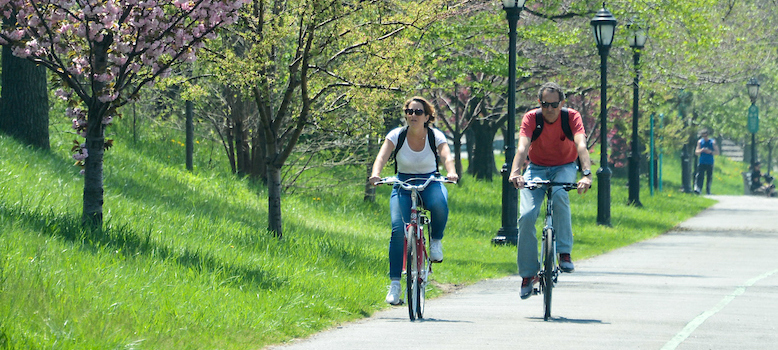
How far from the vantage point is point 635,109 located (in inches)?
958

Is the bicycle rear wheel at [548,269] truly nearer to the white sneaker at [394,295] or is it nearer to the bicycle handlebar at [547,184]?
the bicycle handlebar at [547,184]

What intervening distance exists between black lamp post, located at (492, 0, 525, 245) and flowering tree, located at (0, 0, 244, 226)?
663cm

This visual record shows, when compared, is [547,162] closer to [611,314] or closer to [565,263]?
[565,263]

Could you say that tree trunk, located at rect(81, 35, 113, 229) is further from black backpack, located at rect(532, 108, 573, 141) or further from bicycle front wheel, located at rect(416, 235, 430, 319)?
black backpack, located at rect(532, 108, 573, 141)

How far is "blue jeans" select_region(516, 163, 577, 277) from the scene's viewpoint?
8719 mm

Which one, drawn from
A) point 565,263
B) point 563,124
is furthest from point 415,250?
point 563,124

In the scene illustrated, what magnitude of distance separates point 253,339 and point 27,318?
159cm

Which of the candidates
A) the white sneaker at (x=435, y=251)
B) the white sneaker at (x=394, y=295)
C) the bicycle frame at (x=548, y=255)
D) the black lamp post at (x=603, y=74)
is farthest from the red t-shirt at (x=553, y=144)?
the black lamp post at (x=603, y=74)

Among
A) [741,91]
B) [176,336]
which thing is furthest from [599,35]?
[741,91]

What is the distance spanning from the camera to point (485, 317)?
8688mm

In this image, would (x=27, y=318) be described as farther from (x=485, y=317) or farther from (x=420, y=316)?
(x=485, y=317)

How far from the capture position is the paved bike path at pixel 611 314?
24.0 feet

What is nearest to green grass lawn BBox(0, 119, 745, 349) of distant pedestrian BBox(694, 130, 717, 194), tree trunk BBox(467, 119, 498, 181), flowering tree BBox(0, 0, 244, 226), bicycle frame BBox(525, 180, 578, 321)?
flowering tree BBox(0, 0, 244, 226)

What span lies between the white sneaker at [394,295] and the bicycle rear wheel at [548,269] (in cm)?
113
